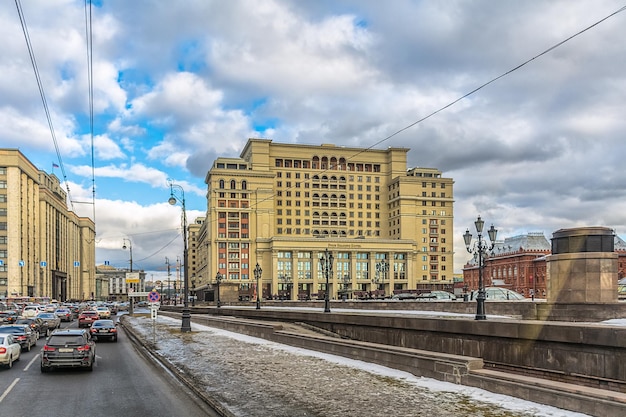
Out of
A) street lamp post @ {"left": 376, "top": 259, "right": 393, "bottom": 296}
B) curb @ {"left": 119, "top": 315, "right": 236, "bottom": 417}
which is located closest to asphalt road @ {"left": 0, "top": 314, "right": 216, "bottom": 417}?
curb @ {"left": 119, "top": 315, "right": 236, "bottom": 417}

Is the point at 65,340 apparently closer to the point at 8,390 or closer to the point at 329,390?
the point at 8,390

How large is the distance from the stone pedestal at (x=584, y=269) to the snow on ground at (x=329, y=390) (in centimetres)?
1293

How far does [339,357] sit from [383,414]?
9140 mm

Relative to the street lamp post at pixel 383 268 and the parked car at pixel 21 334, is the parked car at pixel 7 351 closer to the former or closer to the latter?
the parked car at pixel 21 334

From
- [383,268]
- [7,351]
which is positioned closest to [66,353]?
[7,351]

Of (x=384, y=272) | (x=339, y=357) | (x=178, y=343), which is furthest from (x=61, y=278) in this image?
(x=339, y=357)

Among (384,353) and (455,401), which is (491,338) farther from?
(455,401)

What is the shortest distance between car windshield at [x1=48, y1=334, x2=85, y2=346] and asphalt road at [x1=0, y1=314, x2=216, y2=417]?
947 millimetres

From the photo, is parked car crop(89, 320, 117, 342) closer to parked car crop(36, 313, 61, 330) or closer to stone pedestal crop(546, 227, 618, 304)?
parked car crop(36, 313, 61, 330)

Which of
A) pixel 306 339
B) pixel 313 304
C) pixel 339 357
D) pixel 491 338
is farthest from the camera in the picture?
pixel 313 304

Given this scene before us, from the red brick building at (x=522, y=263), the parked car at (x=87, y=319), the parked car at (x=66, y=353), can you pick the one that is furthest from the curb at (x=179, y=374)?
the red brick building at (x=522, y=263)

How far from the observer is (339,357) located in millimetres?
19500

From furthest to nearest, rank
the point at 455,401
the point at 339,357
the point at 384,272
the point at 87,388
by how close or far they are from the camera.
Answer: the point at 384,272, the point at 339,357, the point at 87,388, the point at 455,401

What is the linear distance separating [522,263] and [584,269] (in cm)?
10913
